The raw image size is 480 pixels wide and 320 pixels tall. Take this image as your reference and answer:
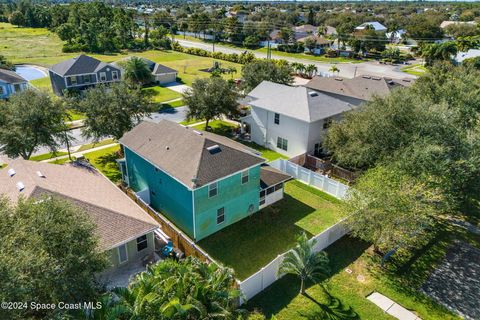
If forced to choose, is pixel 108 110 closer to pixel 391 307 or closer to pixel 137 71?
pixel 391 307

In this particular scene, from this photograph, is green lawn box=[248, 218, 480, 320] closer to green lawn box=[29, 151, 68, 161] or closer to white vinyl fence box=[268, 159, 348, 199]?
white vinyl fence box=[268, 159, 348, 199]

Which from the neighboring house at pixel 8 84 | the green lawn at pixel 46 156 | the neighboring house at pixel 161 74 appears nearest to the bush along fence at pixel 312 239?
the green lawn at pixel 46 156

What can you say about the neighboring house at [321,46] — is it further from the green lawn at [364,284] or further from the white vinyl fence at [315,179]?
the green lawn at [364,284]

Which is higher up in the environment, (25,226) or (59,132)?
(25,226)

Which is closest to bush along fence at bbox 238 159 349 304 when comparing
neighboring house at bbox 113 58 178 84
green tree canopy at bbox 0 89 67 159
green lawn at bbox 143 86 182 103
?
green tree canopy at bbox 0 89 67 159

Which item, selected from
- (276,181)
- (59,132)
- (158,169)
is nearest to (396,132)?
(276,181)

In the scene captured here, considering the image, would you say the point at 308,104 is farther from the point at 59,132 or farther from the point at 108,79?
the point at 108,79

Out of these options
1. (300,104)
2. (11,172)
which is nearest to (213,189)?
(11,172)
